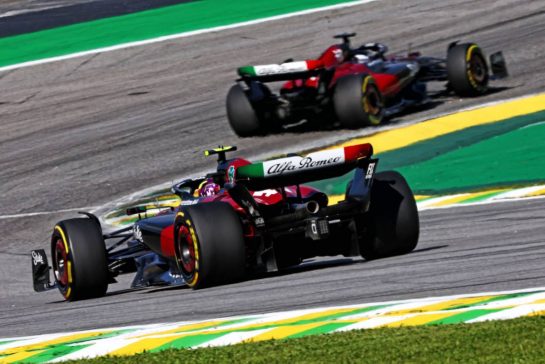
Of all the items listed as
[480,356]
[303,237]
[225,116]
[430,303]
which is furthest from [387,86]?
[480,356]

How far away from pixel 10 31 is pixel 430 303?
81.5 feet

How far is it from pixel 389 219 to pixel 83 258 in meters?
2.74

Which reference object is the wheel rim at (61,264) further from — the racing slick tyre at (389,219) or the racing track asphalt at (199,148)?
the racing slick tyre at (389,219)

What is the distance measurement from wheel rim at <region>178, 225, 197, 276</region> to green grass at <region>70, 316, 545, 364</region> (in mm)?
2751

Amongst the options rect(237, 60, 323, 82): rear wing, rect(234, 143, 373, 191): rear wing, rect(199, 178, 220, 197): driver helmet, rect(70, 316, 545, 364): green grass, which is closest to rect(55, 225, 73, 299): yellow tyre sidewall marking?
rect(199, 178, 220, 197): driver helmet

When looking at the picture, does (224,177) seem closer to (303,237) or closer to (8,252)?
(303,237)

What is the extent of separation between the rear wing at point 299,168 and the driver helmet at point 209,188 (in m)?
1.11

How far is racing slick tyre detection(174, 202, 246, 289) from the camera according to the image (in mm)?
9914

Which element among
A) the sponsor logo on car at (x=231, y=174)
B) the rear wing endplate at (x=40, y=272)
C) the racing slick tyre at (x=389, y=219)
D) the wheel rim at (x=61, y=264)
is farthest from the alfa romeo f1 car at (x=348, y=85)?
the racing slick tyre at (x=389, y=219)

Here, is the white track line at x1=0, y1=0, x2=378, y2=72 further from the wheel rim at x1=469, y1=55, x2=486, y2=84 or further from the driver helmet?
the driver helmet

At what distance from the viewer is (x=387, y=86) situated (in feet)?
65.1

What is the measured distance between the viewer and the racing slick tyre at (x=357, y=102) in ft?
62.3

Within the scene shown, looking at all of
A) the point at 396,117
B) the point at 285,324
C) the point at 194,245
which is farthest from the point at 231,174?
the point at 396,117

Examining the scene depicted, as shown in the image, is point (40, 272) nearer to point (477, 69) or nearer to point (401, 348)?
point (401, 348)
